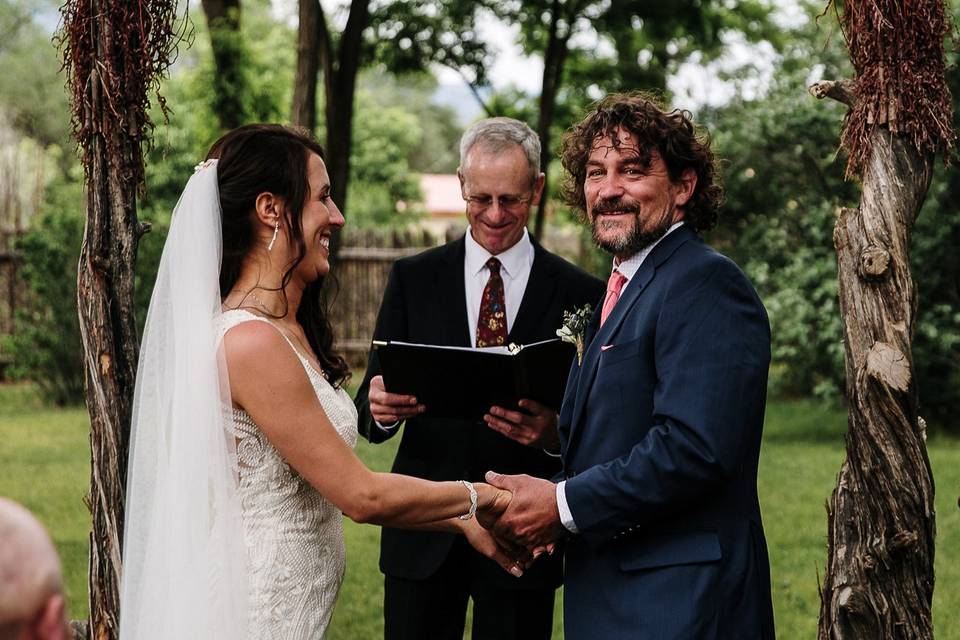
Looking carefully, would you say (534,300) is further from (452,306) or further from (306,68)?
(306,68)

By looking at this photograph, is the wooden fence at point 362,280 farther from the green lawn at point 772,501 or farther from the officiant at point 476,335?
the officiant at point 476,335

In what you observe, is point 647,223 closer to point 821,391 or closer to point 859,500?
point 859,500

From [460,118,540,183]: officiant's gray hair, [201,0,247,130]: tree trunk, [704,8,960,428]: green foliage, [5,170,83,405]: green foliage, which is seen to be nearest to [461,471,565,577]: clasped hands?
[460,118,540,183]: officiant's gray hair

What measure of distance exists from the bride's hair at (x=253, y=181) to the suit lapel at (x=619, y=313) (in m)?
0.88

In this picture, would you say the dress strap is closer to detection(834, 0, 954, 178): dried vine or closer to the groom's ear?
the groom's ear

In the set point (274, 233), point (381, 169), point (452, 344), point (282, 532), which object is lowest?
point (282, 532)

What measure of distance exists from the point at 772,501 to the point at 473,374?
21.6 ft

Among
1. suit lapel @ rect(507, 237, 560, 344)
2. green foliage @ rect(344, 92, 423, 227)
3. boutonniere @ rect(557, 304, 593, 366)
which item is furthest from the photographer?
green foliage @ rect(344, 92, 423, 227)

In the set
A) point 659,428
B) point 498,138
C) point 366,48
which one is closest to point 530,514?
point 659,428

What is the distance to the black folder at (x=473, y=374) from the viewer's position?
12.6 ft

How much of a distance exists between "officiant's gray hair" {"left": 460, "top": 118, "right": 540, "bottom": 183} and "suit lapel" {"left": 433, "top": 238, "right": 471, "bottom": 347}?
15.0 inches

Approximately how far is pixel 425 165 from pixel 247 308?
69.1 metres

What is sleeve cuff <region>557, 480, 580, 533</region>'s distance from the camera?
11.0 feet

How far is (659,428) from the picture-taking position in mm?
3146
